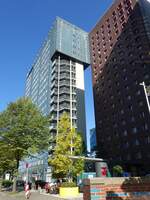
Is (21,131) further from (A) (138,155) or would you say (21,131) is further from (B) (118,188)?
(A) (138,155)

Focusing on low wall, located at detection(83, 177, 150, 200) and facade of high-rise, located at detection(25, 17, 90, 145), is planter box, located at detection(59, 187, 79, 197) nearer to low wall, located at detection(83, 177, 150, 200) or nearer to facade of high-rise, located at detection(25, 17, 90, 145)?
low wall, located at detection(83, 177, 150, 200)

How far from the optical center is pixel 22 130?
34250mm

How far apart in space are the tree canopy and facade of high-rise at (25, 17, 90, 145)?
174ft

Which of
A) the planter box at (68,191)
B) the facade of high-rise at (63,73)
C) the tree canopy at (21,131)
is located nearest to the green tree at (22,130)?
the tree canopy at (21,131)

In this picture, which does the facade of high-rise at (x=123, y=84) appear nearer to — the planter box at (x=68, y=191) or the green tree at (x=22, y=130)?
the green tree at (x=22, y=130)

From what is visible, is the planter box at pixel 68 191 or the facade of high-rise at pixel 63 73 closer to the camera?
the planter box at pixel 68 191

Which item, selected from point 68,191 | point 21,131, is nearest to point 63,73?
point 21,131

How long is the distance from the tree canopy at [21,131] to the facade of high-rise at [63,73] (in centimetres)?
5295

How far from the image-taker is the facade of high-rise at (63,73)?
9662 cm

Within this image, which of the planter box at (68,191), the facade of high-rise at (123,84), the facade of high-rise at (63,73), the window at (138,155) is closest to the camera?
the planter box at (68,191)

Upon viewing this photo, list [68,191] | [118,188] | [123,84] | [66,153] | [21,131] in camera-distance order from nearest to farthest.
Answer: [118,188] < [68,191] < [21,131] < [66,153] < [123,84]

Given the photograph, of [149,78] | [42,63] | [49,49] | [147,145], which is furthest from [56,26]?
[147,145]

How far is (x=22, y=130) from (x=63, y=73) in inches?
2765

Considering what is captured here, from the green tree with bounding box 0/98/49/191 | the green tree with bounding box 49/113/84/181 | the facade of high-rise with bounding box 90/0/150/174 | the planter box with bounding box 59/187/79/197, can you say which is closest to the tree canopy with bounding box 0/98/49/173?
the green tree with bounding box 0/98/49/191
